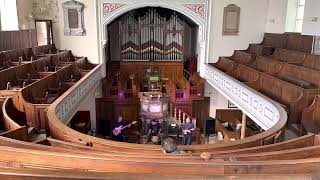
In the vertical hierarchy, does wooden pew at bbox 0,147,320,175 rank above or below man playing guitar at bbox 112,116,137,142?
above

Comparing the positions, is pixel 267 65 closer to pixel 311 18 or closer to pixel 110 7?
pixel 311 18

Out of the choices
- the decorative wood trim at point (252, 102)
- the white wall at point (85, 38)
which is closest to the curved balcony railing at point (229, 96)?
the decorative wood trim at point (252, 102)

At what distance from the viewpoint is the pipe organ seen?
11500mm

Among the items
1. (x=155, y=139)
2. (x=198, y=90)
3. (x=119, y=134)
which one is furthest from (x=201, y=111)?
(x=119, y=134)

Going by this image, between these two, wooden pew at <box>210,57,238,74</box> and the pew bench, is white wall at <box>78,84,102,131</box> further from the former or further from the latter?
the pew bench

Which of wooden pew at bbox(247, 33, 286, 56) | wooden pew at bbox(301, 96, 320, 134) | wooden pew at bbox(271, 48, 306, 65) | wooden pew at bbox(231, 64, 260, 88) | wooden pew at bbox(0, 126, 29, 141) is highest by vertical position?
wooden pew at bbox(247, 33, 286, 56)

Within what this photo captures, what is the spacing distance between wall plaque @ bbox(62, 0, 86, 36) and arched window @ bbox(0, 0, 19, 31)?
201 centimetres

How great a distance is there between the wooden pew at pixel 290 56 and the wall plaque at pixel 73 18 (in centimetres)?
652

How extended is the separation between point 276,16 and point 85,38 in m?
6.80

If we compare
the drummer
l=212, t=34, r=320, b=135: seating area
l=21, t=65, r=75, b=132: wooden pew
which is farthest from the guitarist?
l=212, t=34, r=320, b=135: seating area

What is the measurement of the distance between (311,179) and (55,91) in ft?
17.6

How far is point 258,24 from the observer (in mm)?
10867

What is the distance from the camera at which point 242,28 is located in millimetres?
10828

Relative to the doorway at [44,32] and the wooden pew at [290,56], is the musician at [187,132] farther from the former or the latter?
the doorway at [44,32]
